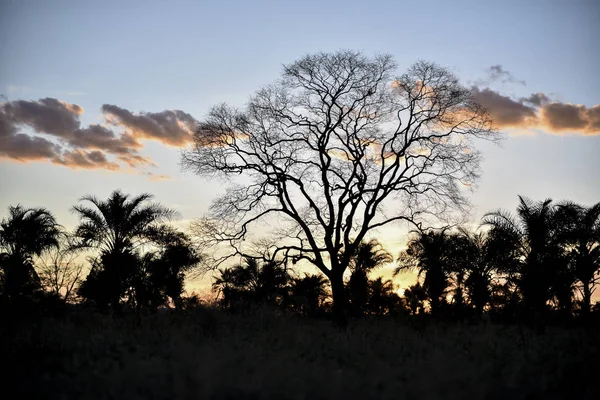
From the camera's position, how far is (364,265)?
36.6 meters

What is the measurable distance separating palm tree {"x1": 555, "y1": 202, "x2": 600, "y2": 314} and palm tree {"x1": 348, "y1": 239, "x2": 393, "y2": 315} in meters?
13.2

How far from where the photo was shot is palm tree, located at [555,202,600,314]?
26.0m

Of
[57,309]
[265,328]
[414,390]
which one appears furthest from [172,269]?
[414,390]

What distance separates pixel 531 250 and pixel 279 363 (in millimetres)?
22223

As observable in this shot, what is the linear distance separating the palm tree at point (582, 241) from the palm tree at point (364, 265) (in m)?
13.2

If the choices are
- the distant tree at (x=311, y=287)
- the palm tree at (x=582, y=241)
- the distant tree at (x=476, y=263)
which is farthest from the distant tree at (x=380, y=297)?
the palm tree at (x=582, y=241)

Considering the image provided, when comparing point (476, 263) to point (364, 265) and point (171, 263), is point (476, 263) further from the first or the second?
point (171, 263)

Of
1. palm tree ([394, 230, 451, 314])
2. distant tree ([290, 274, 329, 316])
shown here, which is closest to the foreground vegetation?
palm tree ([394, 230, 451, 314])

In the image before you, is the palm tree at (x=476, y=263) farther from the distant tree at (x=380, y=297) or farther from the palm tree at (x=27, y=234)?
the palm tree at (x=27, y=234)

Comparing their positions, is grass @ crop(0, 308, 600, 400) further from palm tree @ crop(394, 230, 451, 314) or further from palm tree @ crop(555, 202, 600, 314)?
palm tree @ crop(394, 230, 451, 314)

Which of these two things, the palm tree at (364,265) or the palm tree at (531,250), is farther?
the palm tree at (364,265)

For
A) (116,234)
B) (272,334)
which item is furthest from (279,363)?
(116,234)

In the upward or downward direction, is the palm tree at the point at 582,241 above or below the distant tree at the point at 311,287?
above

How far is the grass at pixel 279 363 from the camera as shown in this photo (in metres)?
6.34
